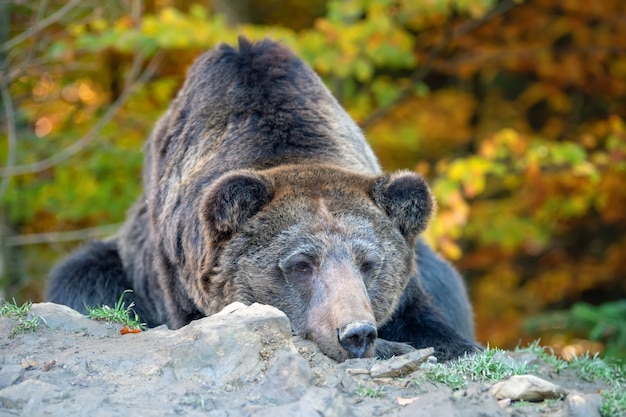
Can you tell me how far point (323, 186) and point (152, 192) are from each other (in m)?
1.80

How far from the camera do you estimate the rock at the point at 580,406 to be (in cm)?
394

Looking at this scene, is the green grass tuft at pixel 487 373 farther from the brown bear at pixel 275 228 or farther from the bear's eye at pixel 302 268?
the bear's eye at pixel 302 268

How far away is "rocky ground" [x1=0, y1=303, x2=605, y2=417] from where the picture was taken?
3.92 metres

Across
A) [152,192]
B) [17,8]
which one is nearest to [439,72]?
[17,8]

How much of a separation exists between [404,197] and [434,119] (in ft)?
28.3

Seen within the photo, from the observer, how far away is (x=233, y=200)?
17.7 feet

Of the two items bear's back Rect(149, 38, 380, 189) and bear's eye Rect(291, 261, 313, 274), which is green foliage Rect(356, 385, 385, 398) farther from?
bear's back Rect(149, 38, 380, 189)

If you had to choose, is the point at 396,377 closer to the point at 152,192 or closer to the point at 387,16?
the point at 152,192

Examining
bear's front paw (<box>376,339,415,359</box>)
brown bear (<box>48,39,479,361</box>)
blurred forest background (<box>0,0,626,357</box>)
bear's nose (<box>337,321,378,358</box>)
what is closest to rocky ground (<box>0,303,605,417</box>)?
bear's nose (<box>337,321,378,358</box>)

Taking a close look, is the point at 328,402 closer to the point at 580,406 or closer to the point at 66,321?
the point at 580,406

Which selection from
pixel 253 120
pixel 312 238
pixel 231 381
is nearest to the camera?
pixel 231 381

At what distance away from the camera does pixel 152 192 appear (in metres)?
6.89

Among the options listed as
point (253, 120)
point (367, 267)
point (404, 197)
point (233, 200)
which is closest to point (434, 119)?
point (253, 120)

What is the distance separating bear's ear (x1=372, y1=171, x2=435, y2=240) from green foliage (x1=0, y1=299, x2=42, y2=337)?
2093mm
